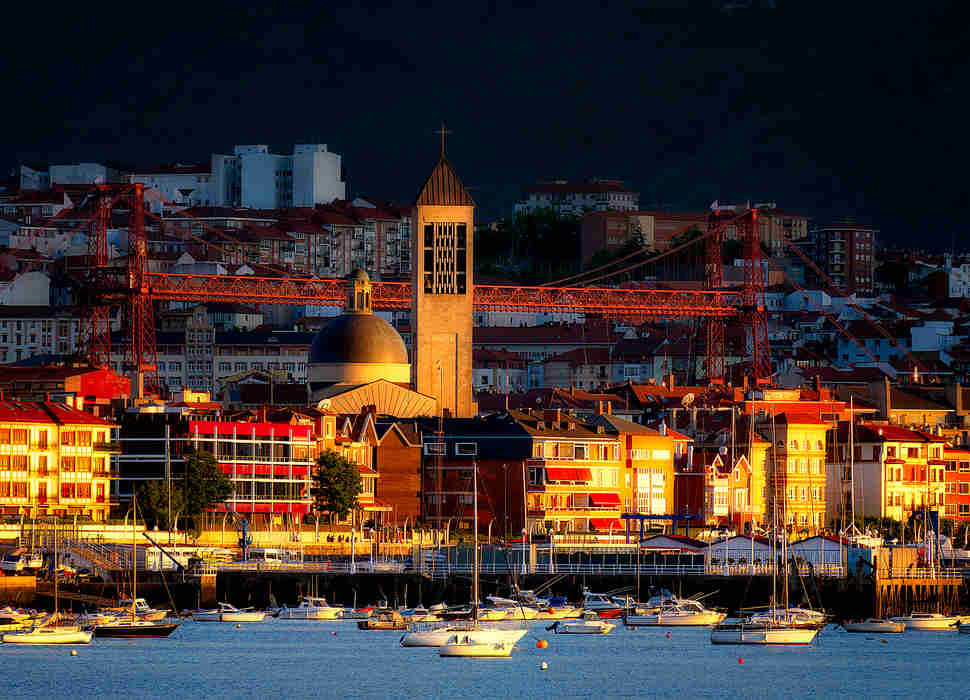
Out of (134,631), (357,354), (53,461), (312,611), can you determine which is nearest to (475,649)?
(134,631)

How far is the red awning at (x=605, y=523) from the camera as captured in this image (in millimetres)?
103750

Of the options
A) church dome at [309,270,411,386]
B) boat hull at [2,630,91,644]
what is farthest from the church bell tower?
boat hull at [2,630,91,644]

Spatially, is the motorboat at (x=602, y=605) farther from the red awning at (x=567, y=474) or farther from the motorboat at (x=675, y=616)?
the red awning at (x=567, y=474)

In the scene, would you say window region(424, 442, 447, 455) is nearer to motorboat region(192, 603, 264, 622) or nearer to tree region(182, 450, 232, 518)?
tree region(182, 450, 232, 518)

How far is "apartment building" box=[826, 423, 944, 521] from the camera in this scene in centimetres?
11638

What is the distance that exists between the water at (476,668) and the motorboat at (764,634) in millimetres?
288

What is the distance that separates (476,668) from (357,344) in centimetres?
5269

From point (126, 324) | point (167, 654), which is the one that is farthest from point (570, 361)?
point (167, 654)

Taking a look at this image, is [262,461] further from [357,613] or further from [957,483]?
[957,483]

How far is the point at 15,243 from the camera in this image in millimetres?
186500

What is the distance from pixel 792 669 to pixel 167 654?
15155 mm

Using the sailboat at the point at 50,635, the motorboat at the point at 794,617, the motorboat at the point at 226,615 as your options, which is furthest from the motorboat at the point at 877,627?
the sailboat at the point at 50,635

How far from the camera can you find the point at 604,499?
345 ft

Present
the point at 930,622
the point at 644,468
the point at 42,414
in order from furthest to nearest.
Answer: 1. the point at 644,468
2. the point at 42,414
3. the point at 930,622
